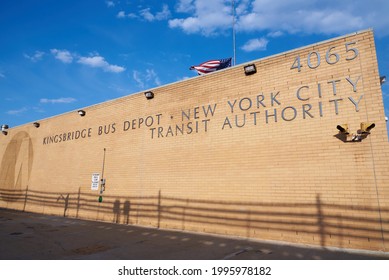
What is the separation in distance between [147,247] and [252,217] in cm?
344

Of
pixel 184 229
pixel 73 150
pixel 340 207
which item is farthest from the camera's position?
pixel 73 150

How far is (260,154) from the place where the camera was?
880cm

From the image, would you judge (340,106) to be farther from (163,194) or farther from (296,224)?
(163,194)

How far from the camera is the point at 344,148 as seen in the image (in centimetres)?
751

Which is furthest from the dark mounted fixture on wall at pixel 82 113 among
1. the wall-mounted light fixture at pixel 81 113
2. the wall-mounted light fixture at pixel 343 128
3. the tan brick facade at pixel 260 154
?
the wall-mounted light fixture at pixel 343 128

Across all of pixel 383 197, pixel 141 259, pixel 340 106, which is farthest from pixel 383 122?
pixel 141 259

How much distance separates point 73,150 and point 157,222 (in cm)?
747

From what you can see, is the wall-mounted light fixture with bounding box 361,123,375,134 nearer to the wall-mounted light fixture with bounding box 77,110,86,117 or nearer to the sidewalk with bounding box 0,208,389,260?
the sidewalk with bounding box 0,208,389,260

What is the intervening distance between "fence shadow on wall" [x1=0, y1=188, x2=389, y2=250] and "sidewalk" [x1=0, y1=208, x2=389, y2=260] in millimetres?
396

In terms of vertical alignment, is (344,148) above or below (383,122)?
below

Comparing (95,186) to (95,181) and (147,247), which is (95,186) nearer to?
(95,181)

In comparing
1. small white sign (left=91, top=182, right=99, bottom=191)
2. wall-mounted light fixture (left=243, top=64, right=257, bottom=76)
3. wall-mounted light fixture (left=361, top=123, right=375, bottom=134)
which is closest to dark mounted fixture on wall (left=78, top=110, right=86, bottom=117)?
small white sign (left=91, top=182, right=99, bottom=191)

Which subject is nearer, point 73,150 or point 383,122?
point 383,122
